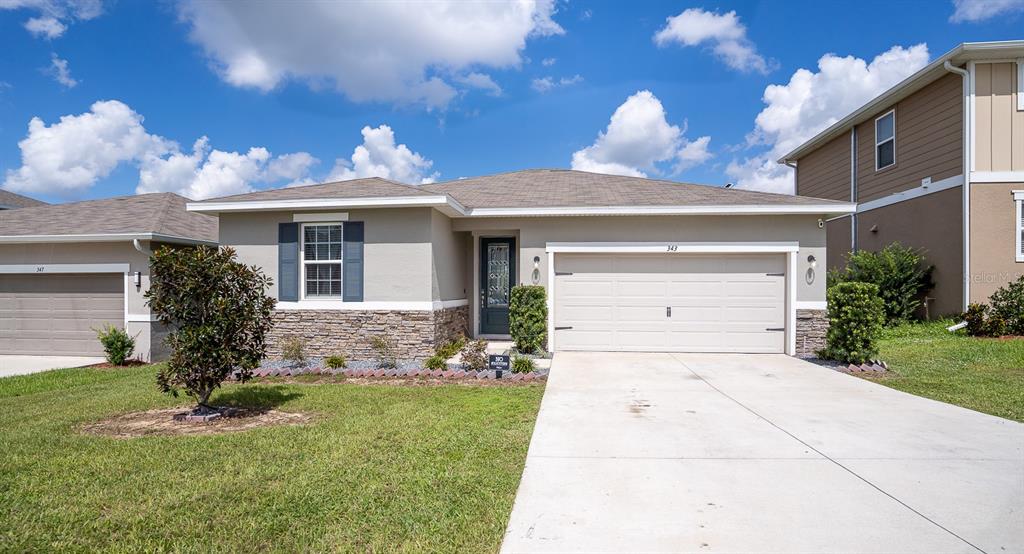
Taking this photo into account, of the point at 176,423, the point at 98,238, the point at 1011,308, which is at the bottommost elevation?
the point at 176,423

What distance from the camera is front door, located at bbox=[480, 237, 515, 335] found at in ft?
38.7

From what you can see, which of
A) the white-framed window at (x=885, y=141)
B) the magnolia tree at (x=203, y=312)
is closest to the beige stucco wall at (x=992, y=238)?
the white-framed window at (x=885, y=141)

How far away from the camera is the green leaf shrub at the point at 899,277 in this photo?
12.2 m

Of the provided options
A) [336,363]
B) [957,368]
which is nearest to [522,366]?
[336,363]

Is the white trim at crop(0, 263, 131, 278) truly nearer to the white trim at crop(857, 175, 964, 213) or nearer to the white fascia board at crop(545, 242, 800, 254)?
the white fascia board at crop(545, 242, 800, 254)

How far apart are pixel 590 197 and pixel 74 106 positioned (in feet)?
44.1

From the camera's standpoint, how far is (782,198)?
400 inches

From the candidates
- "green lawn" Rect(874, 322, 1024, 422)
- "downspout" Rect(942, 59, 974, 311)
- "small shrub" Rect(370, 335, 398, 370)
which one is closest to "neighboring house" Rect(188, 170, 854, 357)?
"small shrub" Rect(370, 335, 398, 370)

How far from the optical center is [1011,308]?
34.4 ft

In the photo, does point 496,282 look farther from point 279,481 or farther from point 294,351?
point 279,481

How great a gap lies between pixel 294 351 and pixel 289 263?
1.86 meters

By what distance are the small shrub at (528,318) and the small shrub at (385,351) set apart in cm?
227

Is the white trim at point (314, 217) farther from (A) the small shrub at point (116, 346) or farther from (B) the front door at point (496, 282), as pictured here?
(A) the small shrub at point (116, 346)

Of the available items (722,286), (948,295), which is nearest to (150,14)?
(722,286)
